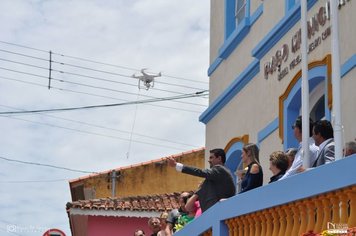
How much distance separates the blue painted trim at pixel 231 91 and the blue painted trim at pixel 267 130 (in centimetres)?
104

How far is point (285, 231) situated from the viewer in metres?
7.47

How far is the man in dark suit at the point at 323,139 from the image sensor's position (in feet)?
25.6

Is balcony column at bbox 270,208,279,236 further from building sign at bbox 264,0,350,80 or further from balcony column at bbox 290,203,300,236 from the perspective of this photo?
building sign at bbox 264,0,350,80

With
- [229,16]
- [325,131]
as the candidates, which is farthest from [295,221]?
[229,16]

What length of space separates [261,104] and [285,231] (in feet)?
20.4

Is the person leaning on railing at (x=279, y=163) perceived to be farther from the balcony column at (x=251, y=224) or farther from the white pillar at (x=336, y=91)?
the white pillar at (x=336, y=91)

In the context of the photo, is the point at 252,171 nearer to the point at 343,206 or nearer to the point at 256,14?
the point at 343,206

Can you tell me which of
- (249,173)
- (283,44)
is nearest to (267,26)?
(283,44)

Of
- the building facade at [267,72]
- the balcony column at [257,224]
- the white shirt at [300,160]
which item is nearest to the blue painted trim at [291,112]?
the building facade at [267,72]

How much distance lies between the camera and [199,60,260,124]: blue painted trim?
45.6 ft

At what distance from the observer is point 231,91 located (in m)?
14.9

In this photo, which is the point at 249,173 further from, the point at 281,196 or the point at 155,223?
the point at 155,223

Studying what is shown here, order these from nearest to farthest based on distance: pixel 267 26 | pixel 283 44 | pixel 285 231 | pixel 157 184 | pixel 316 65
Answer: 1. pixel 285 231
2. pixel 316 65
3. pixel 283 44
4. pixel 267 26
5. pixel 157 184

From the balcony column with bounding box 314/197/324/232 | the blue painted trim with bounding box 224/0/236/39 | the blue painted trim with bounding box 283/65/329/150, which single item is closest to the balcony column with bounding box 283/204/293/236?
the balcony column with bounding box 314/197/324/232
